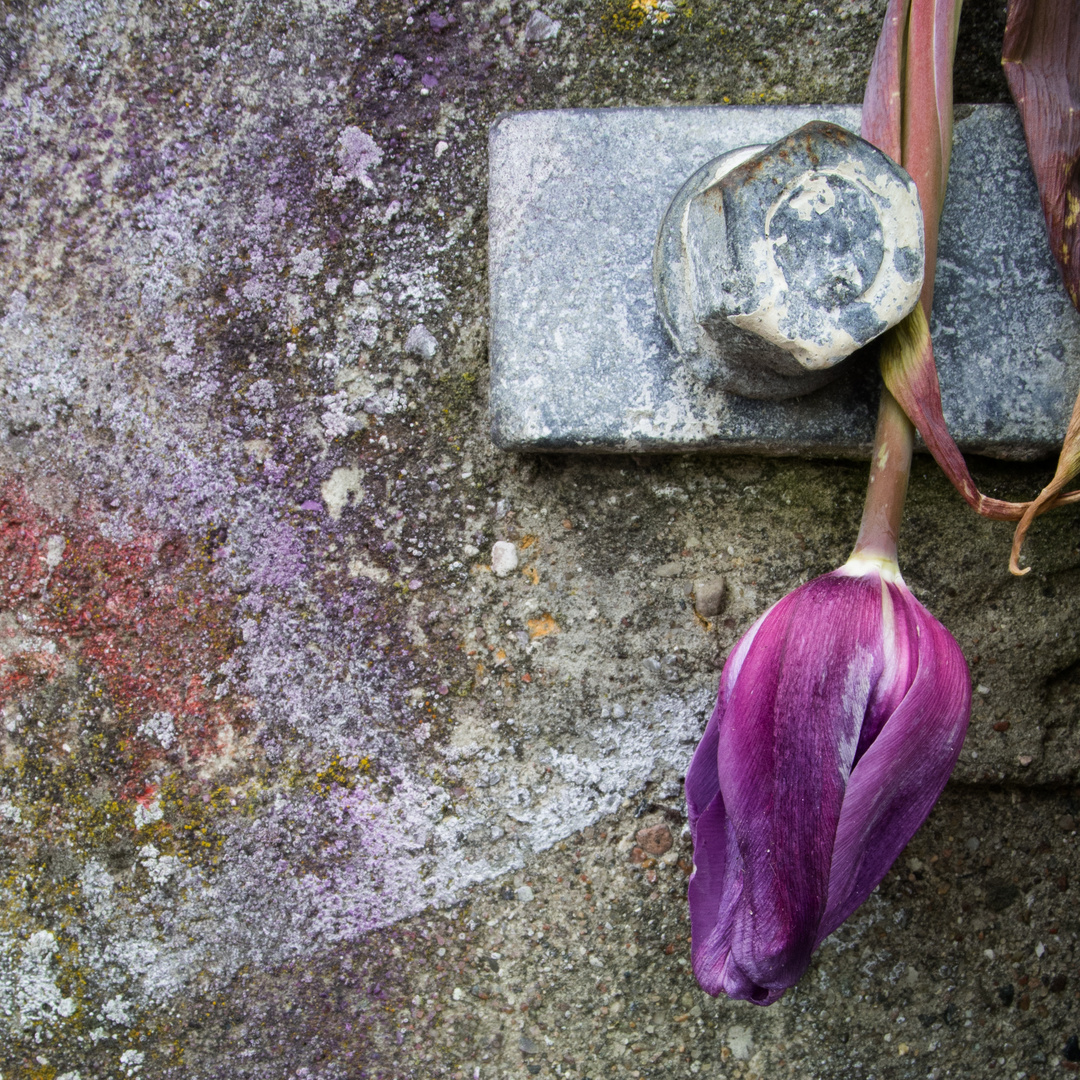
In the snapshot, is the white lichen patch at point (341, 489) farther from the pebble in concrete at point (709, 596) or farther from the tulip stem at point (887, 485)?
the tulip stem at point (887, 485)

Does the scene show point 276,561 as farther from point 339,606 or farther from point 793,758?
point 793,758

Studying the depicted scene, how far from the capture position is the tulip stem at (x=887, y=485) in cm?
70

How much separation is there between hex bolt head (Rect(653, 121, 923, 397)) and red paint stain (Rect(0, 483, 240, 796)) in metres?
0.58

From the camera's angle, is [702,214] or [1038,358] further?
[1038,358]

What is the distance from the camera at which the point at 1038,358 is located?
787 millimetres

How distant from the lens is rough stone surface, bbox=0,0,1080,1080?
87 cm

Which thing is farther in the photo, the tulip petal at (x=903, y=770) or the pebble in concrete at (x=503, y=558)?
the pebble in concrete at (x=503, y=558)

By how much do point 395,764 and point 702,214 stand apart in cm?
59

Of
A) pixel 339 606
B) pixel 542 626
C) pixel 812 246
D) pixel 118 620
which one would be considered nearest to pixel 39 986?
pixel 118 620

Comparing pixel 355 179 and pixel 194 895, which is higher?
pixel 355 179

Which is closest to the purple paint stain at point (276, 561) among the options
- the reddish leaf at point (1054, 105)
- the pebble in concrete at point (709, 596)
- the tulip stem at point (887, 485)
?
the pebble in concrete at point (709, 596)

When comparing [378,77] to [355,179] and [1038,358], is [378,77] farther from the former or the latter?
[1038,358]

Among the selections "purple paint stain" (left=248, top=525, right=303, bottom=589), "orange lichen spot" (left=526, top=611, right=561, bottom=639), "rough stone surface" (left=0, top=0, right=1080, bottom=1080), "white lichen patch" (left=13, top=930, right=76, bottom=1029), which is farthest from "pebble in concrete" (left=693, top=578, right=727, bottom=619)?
"white lichen patch" (left=13, top=930, right=76, bottom=1029)

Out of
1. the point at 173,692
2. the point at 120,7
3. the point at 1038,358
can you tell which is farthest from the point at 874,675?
the point at 120,7
